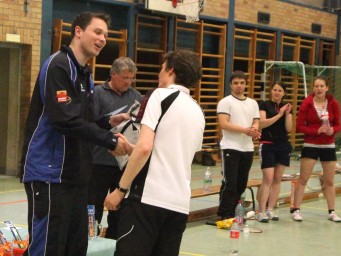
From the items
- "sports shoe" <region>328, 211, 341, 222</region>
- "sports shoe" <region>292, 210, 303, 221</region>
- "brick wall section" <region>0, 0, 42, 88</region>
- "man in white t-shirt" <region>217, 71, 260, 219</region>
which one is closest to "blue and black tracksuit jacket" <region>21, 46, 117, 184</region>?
"man in white t-shirt" <region>217, 71, 260, 219</region>

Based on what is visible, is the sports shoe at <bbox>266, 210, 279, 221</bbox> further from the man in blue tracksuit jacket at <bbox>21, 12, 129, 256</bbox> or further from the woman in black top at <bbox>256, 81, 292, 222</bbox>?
the man in blue tracksuit jacket at <bbox>21, 12, 129, 256</bbox>

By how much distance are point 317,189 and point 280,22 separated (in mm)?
7238

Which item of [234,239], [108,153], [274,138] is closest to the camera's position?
[108,153]

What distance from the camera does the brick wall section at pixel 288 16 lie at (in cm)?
1502

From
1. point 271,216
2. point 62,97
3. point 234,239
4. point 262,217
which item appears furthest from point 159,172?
point 271,216

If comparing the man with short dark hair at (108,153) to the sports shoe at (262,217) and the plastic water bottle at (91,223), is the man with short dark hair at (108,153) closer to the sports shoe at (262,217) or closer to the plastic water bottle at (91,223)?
the plastic water bottle at (91,223)

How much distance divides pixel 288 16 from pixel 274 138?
9.92m

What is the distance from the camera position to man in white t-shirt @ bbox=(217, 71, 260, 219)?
6.80 meters

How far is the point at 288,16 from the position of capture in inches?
649

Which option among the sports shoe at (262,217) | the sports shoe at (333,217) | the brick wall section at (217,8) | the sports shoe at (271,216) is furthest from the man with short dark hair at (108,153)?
the brick wall section at (217,8)

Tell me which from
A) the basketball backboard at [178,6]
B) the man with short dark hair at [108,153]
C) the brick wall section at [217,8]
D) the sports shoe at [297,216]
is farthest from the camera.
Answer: the brick wall section at [217,8]

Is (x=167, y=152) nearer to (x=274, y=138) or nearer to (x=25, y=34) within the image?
(x=274, y=138)

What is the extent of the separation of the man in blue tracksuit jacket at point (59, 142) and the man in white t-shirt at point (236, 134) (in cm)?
353

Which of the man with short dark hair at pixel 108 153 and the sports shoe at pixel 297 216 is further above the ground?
the man with short dark hair at pixel 108 153
